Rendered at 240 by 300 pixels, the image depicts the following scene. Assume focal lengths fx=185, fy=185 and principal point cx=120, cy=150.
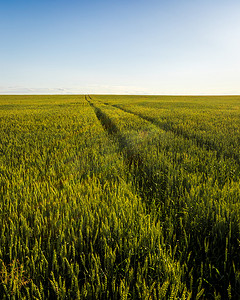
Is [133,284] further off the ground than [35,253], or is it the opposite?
[35,253]

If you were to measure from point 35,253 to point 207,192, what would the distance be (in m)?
2.07

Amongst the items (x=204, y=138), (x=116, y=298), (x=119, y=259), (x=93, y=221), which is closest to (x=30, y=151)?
(x=93, y=221)

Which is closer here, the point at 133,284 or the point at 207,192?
the point at 133,284

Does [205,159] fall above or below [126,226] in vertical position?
above

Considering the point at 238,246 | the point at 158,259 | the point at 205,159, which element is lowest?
the point at 238,246

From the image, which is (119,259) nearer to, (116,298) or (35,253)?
(116,298)

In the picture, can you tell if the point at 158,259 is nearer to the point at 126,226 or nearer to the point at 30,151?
the point at 126,226

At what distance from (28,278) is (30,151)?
3896 millimetres

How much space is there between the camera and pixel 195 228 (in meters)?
1.88

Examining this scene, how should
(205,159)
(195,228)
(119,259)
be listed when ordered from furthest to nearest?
1. (205,159)
2. (195,228)
3. (119,259)

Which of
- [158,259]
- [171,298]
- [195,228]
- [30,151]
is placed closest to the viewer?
[171,298]

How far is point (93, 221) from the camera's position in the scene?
1731mm

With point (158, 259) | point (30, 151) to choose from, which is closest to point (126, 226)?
point (158, 259)

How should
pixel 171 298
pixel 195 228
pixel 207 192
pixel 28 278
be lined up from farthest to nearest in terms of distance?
pixel 207 192, pixel 195 228, pixel 28 278, pixel 171 298
